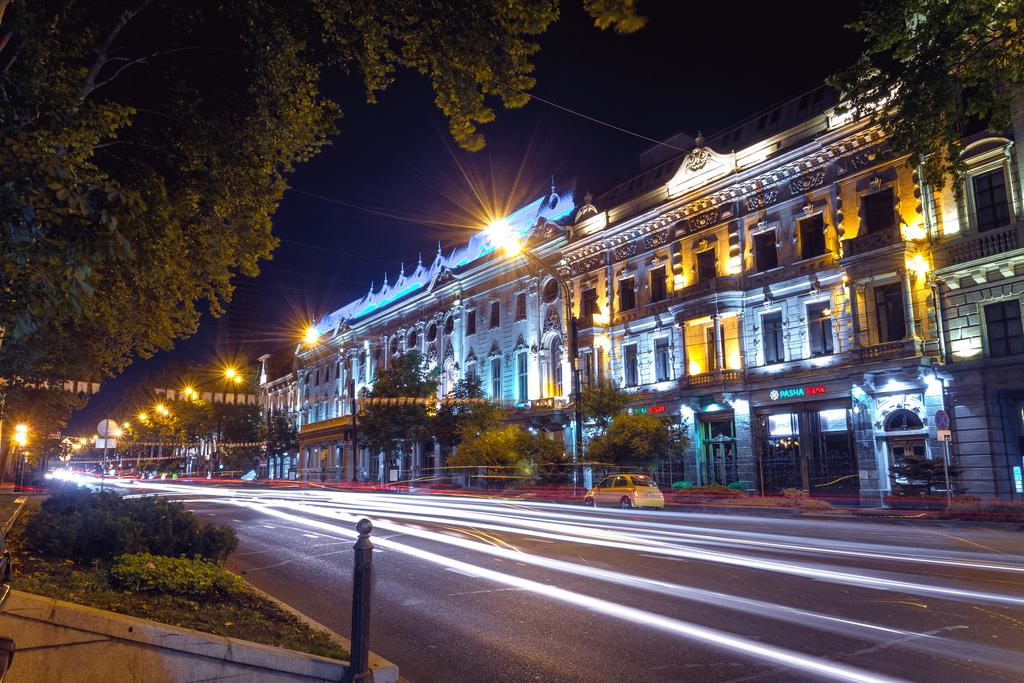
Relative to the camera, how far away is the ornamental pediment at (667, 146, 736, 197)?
3291 cm

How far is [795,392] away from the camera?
28.5 m

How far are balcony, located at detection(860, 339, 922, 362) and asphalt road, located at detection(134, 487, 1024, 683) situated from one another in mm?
9869

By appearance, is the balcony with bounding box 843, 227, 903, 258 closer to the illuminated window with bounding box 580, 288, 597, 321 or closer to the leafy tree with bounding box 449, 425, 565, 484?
the illuminated window with bounding box 580, 288, 597, 321

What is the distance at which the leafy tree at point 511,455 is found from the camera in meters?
34.7

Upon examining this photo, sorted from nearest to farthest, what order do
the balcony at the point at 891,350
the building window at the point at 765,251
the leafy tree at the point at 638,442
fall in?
1. the balcony at the point at 891,350
2. the leafy tree at the point at 638,442
3. the building window at the point at 765,251

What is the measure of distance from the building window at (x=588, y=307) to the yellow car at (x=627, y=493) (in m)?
14.1

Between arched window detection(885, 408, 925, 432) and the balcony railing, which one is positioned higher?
the balcony railing

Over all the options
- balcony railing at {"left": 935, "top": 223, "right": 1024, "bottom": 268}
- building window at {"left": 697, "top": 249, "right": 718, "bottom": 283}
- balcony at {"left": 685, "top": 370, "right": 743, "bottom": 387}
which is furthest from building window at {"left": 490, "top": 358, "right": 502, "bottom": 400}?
balcony railing at {"left": 935, "top": 223, "right": 1024, "bottom": 268}

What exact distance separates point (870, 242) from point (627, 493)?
1344cm

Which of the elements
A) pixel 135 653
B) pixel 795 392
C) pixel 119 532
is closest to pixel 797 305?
pixel 795 392

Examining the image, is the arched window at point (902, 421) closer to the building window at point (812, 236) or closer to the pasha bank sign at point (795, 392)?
the pasha bank sign at point (795, 392)

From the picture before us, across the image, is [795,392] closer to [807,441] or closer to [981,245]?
[807,441]

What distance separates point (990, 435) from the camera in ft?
74.8

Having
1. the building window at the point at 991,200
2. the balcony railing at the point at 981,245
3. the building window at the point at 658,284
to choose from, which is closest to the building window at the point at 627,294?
the building window at the point at 658,284
